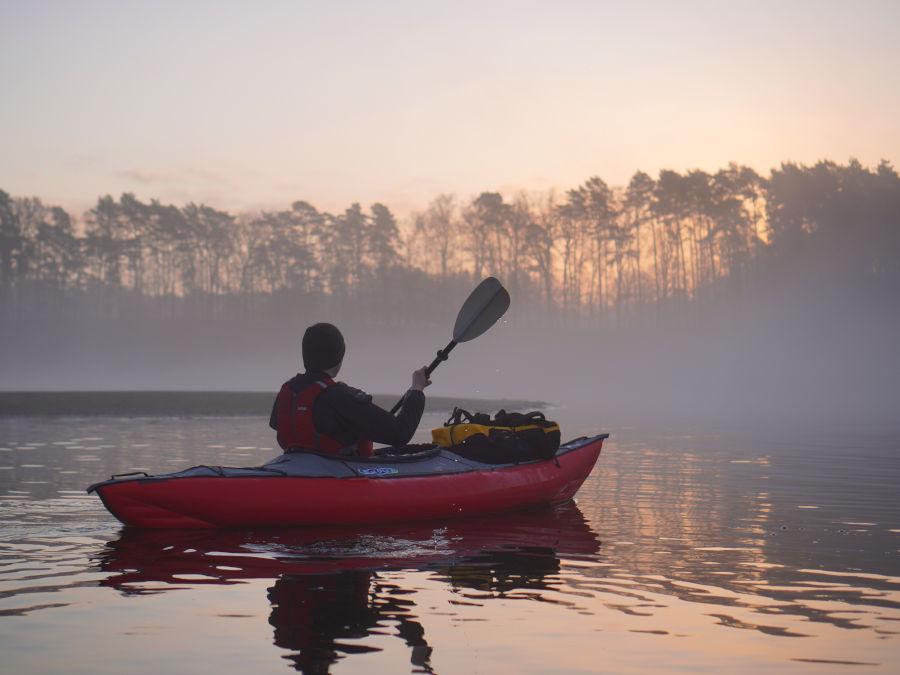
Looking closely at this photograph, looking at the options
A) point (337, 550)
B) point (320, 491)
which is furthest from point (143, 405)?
point (337, 550)

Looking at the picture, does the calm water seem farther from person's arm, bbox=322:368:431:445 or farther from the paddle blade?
the paddle blade

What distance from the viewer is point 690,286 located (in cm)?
6353

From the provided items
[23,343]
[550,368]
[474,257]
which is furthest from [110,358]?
[550,368]

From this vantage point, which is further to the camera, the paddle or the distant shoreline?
the distant shoreline

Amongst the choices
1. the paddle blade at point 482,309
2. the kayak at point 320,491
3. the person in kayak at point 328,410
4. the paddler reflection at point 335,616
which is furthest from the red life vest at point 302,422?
the paddle blade at point 482,309

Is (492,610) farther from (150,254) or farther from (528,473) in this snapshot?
(150,254)

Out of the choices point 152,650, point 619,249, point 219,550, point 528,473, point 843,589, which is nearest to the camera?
point 152,650

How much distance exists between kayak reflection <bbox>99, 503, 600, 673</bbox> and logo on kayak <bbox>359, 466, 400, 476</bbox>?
0.41 metres

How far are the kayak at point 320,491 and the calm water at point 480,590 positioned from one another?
147 mm

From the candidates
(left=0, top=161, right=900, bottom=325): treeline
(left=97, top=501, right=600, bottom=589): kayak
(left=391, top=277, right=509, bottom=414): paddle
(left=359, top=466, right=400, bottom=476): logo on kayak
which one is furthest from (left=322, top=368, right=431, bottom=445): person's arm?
(left=0, top=161, right=900, bottom=325): treeline

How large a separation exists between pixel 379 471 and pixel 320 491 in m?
0.52

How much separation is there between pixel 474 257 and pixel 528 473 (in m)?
54.4

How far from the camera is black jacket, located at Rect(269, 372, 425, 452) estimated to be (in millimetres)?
6781

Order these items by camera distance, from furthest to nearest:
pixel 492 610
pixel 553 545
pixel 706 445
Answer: pixel 706 445, pixel 553 545, pixel 492 610
